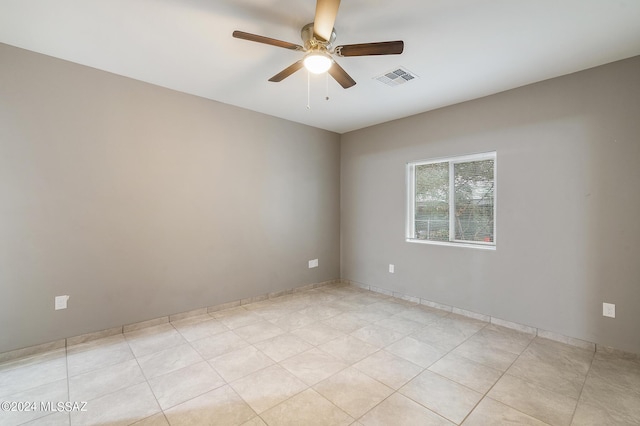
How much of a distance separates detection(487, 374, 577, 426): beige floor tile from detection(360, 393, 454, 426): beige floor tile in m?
0.52

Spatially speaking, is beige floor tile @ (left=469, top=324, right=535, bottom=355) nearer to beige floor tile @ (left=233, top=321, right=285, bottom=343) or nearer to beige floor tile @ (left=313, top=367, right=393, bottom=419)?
beige floor tile @ (left=313, top=367, right=393, bottom=419)

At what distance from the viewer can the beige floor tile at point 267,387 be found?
182cm

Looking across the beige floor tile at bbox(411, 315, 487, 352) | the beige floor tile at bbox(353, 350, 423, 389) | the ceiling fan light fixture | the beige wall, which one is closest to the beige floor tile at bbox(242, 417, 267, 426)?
the beige floor tile at bbox(353, 350, 423, 389)

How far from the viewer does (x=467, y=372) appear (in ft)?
7.14

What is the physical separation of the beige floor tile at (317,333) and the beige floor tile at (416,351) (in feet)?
1.84

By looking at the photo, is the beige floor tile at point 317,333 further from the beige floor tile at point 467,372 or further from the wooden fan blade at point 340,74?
the wooden fan blade at point 340,74

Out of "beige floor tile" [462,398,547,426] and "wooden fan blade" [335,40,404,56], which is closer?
"beige floor tile" [462,398,547,426]

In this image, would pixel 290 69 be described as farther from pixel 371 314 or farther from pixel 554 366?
pixel 554 366

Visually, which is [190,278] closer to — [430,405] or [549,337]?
[430,405]

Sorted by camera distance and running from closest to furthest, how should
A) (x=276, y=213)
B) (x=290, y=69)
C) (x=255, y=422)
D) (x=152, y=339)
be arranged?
1. (x=255, y=422)
2. (x=290, y=69)
3. (x=152, y=339)
4. (x=276, y=213)

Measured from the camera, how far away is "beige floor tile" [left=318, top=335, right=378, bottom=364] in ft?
7.84

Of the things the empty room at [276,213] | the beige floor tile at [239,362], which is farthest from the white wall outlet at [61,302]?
the beige floor tile at [239,362]

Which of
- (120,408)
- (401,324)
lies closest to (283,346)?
(120,408)

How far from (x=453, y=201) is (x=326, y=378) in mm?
2671
